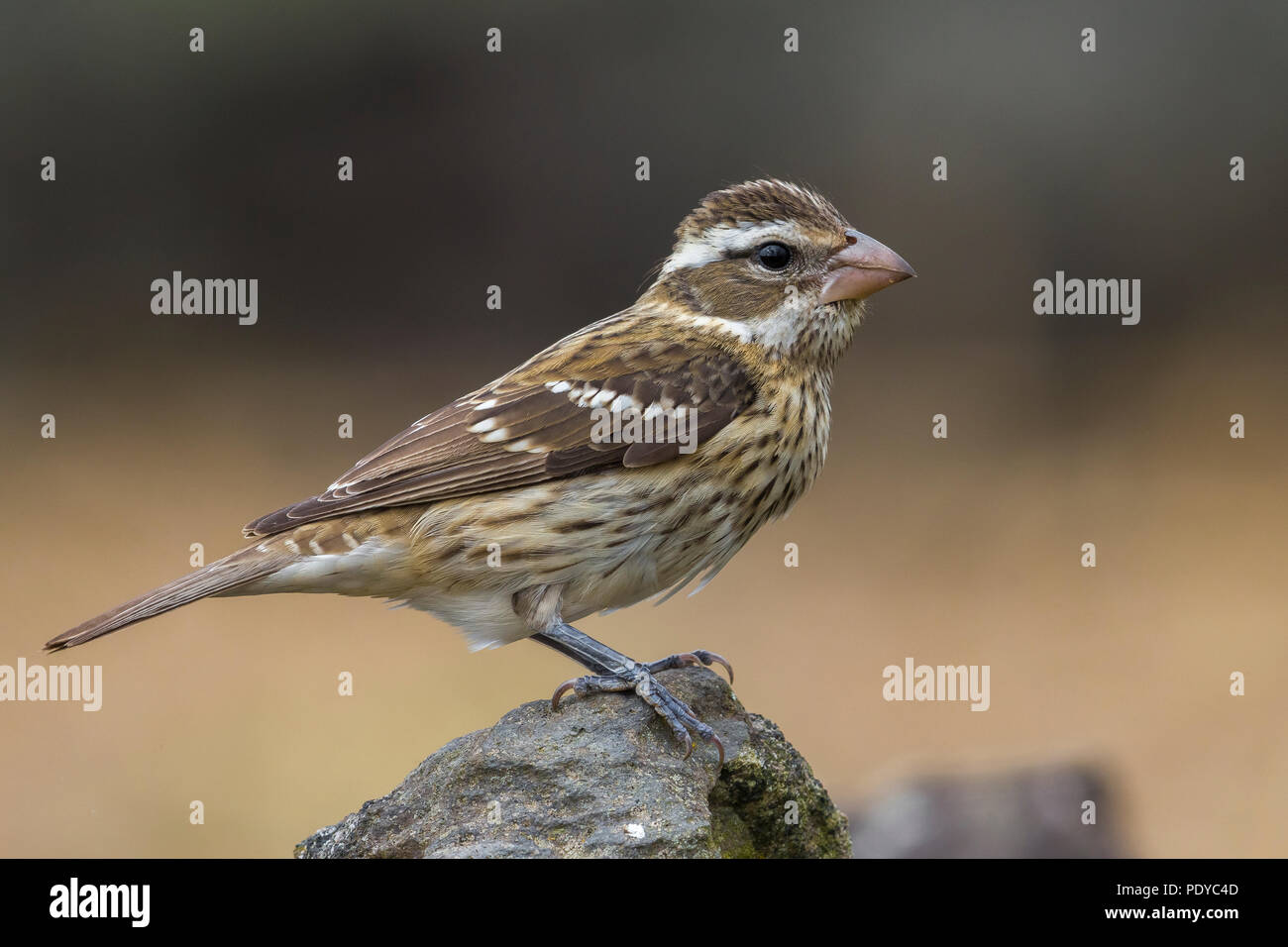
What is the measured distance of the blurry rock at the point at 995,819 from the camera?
7.73 metres

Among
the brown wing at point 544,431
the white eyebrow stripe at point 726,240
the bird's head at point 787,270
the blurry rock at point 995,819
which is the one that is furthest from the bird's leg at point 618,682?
the blurry rock at point 995,819

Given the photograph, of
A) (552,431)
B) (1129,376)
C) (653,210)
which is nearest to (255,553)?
(552,431)

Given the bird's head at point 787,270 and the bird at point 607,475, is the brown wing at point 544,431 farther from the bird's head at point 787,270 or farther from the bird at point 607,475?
the bird's head at point 787,270

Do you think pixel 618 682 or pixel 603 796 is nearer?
pixel 603 796

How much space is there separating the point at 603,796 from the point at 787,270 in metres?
2.55

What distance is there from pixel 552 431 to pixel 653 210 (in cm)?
824

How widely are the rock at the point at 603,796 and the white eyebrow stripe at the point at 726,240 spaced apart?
1.95 metres

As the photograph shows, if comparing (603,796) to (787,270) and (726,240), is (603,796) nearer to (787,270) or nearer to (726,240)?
(787,270)

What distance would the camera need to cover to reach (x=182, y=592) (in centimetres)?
591

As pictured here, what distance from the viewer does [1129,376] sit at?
14.8 m

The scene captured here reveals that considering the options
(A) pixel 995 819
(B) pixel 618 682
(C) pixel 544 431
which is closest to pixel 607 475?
(C) pixel 544 431

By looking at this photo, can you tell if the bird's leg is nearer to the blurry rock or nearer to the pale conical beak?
the pale conical beak

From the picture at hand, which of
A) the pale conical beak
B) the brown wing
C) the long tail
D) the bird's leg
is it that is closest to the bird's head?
the pale conical beak
